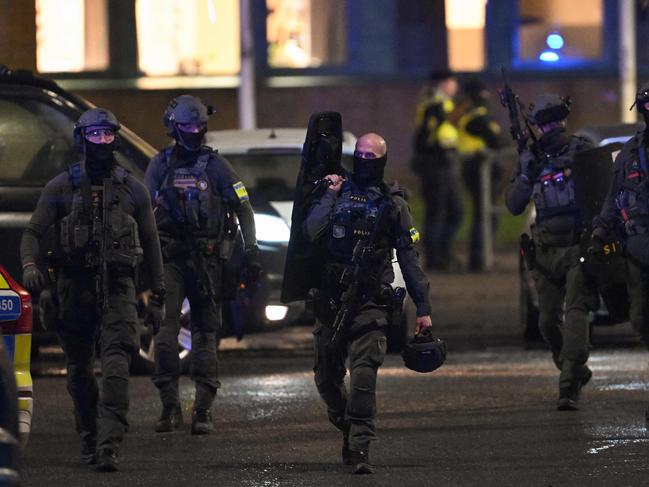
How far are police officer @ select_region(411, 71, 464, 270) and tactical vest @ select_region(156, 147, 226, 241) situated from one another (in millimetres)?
9164

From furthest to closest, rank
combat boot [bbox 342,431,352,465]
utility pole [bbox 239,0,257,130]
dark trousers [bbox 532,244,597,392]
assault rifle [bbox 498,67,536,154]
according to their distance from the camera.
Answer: utility pole [bbox 239,0,257,130] → assault rifle [bbox 498,67,536,154] → dark trousers [bbox 532,244,597,392] → combat boot [bbox 342,431,352,465]

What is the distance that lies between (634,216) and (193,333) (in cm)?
242

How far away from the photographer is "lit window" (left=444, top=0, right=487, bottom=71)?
2406cm

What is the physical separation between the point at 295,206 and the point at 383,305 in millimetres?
620

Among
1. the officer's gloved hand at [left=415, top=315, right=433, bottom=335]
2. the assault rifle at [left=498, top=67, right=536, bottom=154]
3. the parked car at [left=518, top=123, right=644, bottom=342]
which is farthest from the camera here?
the parked car at [left=518, top=123, right=644, bottom=342]

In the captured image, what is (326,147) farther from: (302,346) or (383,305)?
(302,346)

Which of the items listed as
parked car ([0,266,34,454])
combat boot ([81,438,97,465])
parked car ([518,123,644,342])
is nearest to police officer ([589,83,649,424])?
parked car ([518,123,644,342])

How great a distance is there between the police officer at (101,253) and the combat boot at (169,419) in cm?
92

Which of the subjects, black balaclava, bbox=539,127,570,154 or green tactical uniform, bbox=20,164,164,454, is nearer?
green tactical uniform, bbox=20,164,164,454

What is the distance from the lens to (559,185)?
1076 cm

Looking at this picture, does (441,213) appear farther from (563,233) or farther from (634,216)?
(634,216)

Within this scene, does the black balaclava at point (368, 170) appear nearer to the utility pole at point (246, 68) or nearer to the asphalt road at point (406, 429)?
the asphalt road at point (406, 429)

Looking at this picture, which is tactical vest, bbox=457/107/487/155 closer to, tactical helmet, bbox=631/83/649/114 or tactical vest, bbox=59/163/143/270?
tactical helmet, bbox=631/83/649/114

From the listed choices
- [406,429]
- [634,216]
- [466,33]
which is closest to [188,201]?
[406,429]
